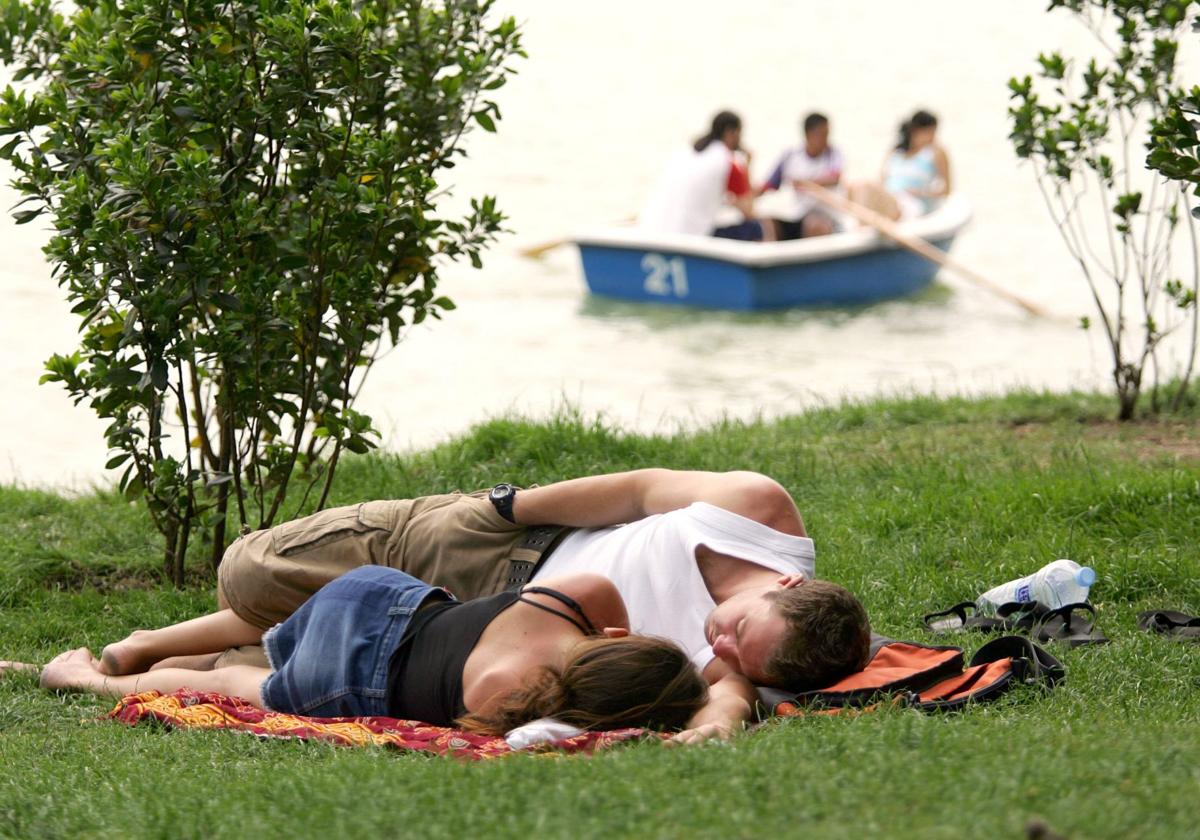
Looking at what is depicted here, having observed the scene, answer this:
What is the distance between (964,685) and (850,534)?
1.68 m

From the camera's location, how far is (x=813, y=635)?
11.2 feet

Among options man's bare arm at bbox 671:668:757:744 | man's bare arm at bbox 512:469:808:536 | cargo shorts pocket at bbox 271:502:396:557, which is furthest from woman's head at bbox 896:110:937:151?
man's bare arm at bbox 671:668:757:744

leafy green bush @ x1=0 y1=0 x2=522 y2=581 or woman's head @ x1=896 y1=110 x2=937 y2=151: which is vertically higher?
woman's head @ x1=896 y1=110 x2=937 y2=151

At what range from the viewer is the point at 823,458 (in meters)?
6.32

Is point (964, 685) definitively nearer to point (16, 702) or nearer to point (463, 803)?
point (463, 803)

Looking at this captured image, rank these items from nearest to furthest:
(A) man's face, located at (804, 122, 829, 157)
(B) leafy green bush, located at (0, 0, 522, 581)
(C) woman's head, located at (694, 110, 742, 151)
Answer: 1. (B) leafy green bush, located at (0, 0, 522, 581)
2. (C) woman's head, located at (694, 110, 742, 151)
3. (A) man's face, located at (804, 122, 829, 157)

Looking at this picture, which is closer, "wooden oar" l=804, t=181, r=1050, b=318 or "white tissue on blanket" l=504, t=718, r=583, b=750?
"white tissue on blanket" l=504, t=718, r=583, b=750

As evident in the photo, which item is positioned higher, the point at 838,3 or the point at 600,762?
the point at 838,3

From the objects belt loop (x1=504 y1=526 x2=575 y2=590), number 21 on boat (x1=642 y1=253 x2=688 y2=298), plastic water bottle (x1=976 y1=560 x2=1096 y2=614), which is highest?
number 21 on boat (x1=642 y1=253 x2=688 y2=298)

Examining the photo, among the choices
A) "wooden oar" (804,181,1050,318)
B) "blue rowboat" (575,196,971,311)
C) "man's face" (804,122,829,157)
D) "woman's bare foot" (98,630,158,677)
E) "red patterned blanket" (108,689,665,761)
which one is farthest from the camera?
"man's face" (804,122,829,157)

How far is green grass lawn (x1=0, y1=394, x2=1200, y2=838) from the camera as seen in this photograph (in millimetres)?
2395

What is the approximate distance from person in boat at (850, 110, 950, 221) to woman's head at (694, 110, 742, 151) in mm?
2317

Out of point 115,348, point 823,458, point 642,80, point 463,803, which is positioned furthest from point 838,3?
point 463,803

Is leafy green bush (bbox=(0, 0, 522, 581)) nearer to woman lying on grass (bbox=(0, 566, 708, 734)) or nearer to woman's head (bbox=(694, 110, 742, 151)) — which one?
woman lying on grass (bbox=(0, 566, 708, 734))
